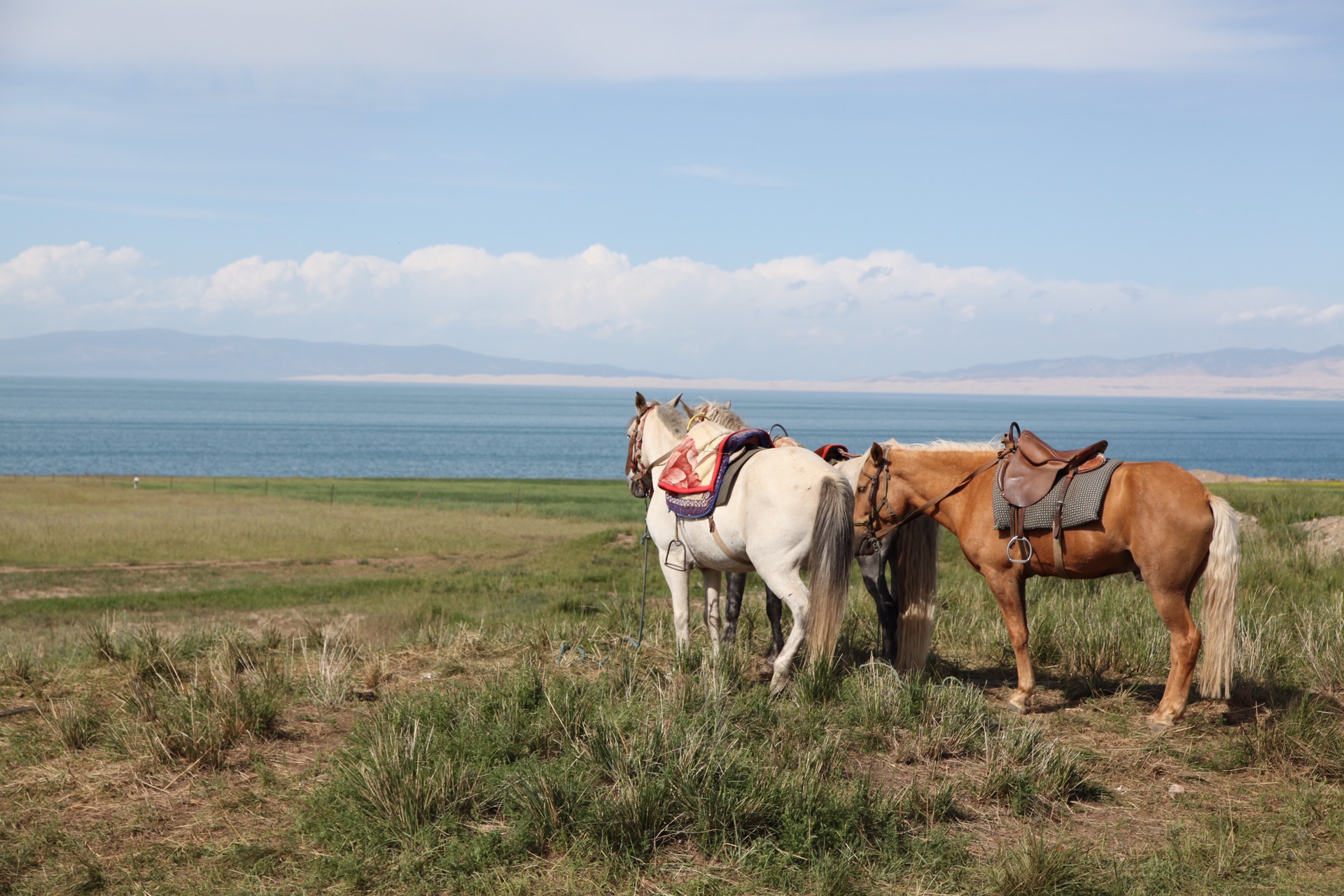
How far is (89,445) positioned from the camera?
Result: 348 feet

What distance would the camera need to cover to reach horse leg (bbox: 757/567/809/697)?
6906mm

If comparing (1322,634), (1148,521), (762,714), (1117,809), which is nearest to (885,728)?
(762,714)

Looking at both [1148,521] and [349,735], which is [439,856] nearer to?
[349,735]

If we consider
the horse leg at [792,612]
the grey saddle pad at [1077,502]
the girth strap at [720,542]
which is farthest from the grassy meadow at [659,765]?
the grey saddle pad at [1077,502]

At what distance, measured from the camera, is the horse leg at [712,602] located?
790cm

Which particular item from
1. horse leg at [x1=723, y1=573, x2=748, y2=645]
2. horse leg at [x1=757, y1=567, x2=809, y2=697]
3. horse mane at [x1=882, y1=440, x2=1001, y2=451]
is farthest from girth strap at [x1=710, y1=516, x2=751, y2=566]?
horse mane at [x1=882, y1=440, x2=1001, y2=451]

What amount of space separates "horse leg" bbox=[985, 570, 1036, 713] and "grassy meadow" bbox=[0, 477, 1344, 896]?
0.17m

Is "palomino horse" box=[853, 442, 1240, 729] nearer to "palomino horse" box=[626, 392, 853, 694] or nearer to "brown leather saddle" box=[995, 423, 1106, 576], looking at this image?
"brown leather saddle" box=[995, 423, 1106, 576]

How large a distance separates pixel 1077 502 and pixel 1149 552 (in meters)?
0.56

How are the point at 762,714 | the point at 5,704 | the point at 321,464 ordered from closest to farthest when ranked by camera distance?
the point at 762,714 < the point at 5,704 < the point at 321,464

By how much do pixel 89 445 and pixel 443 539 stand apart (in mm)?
92343

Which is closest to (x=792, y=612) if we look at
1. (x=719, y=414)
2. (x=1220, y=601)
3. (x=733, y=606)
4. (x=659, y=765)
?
(x=733, y=606)

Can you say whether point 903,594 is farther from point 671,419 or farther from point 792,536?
point 671,419

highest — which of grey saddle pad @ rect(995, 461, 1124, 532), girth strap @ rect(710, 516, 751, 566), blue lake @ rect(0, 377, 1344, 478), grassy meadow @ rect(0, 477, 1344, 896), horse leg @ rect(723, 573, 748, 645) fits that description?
grey saddle pad @ rect(995, 461, 1124, 532)
